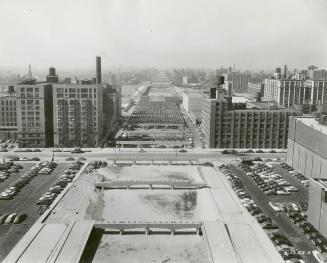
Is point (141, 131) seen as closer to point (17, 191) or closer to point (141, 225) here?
point (17, 191)

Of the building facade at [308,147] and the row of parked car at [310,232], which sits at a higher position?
the building facade at [308,147]

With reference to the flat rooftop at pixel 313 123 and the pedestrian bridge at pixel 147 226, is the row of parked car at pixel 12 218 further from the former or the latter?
the flat rooftop at pixel 313 123

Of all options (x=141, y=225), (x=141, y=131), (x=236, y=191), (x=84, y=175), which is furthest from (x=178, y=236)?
(x=141, y=131)

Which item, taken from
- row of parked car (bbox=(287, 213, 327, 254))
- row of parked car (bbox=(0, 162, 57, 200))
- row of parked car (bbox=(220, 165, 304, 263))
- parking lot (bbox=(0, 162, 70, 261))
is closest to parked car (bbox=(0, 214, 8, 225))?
parking lot (bbox=(0, 162, 70, 261))

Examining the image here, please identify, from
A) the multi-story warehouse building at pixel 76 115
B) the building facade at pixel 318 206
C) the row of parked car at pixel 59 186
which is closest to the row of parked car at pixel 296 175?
the building facade at pixel 318 206

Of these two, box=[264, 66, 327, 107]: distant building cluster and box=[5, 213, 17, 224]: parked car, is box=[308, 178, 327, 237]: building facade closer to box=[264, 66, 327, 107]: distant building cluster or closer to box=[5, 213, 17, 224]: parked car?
box=[5, 213, 17, 224]: parked car

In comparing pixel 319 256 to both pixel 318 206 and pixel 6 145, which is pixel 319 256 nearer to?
pixel 318 206

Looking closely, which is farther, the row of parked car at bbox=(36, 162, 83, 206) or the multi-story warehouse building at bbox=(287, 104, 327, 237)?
the multi-story warehouse building at bbox=(287, 104, 327, 237)
